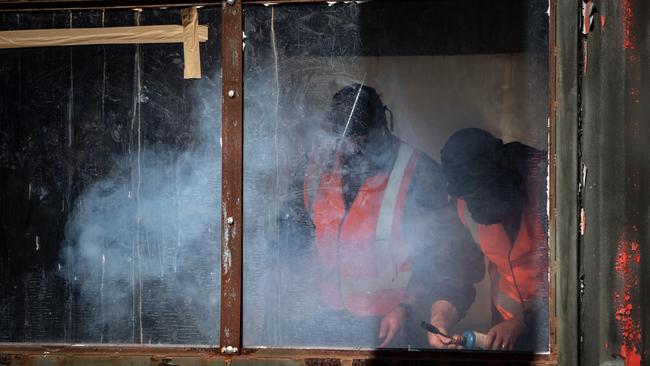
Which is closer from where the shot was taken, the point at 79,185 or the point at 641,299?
the point at 641,299

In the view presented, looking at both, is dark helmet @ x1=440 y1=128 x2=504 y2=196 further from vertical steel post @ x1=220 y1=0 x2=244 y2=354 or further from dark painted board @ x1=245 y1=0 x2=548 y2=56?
A: vertical steel post @ x1=220 y1=0 x2=244 y2=354

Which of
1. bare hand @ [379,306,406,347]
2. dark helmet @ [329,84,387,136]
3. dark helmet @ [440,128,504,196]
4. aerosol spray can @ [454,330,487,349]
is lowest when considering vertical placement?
aerosol spray can @ [454,330,487,349]

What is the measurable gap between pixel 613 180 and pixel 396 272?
1.21m

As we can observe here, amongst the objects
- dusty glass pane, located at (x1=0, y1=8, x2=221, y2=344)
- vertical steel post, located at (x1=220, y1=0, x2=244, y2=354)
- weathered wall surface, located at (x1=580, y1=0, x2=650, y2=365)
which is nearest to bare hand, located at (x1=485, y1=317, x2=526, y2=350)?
weathered wall surface, located at (x1=580, y1=0, x2=650, y2=365)

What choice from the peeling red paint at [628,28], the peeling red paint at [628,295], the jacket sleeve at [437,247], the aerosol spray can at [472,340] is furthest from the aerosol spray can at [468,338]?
the peeling red paint at [628,28]

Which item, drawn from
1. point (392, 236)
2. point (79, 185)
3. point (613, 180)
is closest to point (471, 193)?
point (392, 236)

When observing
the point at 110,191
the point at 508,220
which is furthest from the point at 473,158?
the point at 110,191

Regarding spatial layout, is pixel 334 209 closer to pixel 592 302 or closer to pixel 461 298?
pixel 461 298

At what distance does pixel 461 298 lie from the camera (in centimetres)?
338

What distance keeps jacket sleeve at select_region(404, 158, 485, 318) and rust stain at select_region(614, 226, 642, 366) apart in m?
0.70

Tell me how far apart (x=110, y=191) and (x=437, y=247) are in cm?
180

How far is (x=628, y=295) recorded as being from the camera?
3303 mm

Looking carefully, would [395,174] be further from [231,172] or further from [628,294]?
[628,294]

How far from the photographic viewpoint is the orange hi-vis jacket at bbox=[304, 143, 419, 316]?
11.2 feet
